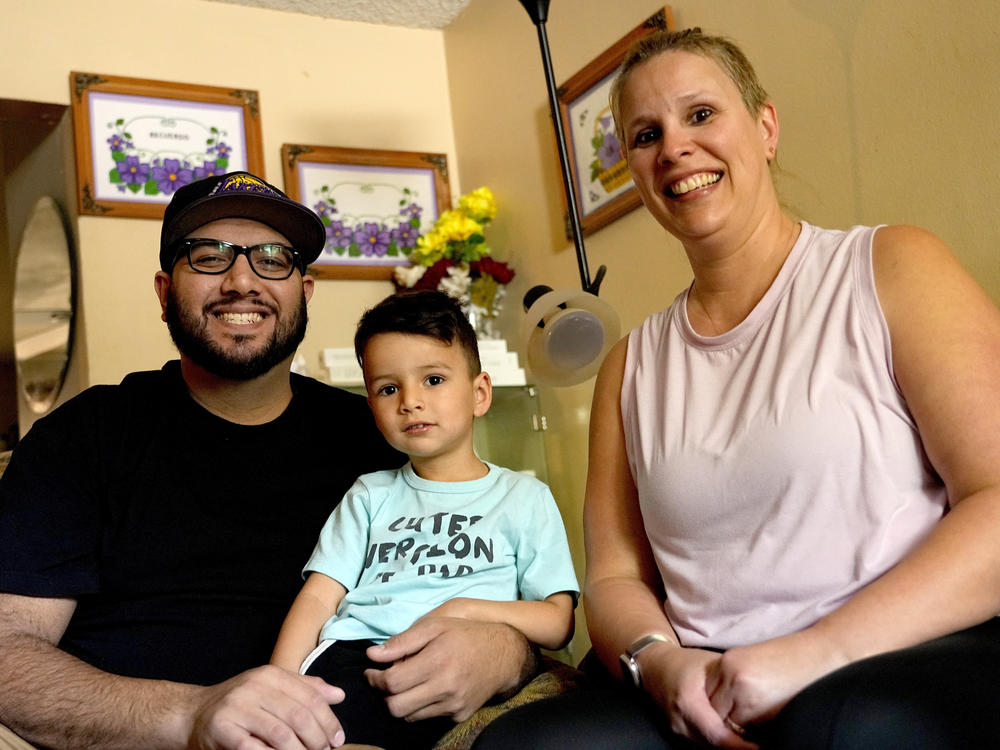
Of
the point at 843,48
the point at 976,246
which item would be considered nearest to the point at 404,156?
the point at 843,48

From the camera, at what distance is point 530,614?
4.64 ft

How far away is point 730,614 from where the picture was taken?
1.16 metres

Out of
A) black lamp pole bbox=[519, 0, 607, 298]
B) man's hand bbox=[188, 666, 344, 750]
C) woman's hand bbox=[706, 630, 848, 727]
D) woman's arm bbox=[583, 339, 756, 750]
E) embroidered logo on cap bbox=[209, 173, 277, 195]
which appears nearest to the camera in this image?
woman's hand bbox=[706, 630, 848, 727]

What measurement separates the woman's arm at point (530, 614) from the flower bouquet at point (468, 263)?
1.59 m

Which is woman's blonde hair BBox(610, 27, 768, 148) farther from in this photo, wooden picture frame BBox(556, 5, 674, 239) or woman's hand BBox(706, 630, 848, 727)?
wooden picture frame BBox(556, 5, 674, 239)

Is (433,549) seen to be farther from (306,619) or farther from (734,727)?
(734,727)

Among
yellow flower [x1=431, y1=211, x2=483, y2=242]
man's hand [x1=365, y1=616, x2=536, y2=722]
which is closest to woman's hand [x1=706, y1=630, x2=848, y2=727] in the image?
man's hand [x1=365, y1=616, x2=536, y2=722]

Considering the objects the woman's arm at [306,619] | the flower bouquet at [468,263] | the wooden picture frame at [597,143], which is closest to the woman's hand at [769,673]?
the woman's arm at [306,619]

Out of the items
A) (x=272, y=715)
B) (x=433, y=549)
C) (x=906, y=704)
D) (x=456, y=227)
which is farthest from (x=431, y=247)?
(x=906, y=704)

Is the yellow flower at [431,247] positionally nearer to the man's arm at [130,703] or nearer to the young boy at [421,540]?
the young boy at [421,540]

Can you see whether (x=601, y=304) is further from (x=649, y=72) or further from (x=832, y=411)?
(x=832, y=411)

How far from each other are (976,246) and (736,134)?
23.0 inches

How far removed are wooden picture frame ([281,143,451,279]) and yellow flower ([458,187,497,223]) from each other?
0.32m

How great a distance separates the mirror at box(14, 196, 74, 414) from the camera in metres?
3.23
